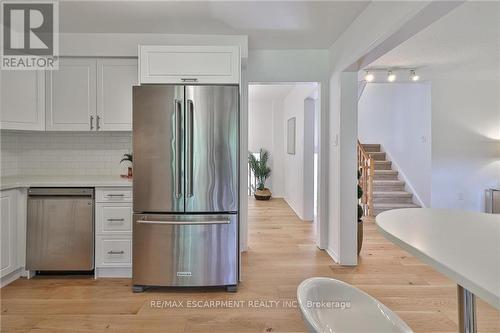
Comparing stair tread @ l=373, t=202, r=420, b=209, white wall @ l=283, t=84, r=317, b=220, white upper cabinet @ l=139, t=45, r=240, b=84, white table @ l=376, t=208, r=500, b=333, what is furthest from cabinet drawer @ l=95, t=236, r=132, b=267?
stair tread @ l=373, t=202, r=420, b=209

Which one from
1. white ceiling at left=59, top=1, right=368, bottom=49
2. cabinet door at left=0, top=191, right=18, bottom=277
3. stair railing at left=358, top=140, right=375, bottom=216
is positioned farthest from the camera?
stair railing at left=358, top=140, right=375, bottom=216

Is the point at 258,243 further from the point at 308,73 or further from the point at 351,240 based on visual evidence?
the point at 308,73

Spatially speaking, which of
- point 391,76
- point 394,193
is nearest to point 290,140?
point 394,193

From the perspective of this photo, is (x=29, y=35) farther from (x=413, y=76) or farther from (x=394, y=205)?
(x=394, y=205)

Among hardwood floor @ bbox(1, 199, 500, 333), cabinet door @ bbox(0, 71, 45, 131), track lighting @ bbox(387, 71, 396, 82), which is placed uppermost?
track lighting @ bbox(387, 71, 396, 82)

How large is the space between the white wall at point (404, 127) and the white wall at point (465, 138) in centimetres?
17

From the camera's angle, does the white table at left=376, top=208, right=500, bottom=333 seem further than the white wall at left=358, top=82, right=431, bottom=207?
No

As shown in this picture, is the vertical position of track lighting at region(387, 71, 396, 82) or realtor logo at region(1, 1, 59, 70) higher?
track lighting at region(387, 71, 396, 82)

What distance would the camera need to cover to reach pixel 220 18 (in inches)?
112

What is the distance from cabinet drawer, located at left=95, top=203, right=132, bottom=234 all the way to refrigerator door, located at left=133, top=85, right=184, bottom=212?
44 centimetres

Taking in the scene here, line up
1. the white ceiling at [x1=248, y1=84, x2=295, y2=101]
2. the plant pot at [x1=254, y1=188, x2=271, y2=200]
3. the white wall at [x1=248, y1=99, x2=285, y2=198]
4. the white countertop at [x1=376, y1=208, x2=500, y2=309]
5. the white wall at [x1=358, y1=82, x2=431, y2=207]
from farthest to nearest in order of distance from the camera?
1. the white wall at [x1=248, y1=99, x2=285, y2=198]
2. the plant pot at [x1=254, y1=188, x2=271, y2=200]
3. the white ceiling at [x1=248, y1=84, x2=295, y2=101]
4. the white wall at [x1=358, y1=82, x2=431, y2=207]
5. the white countertop at [x1=376, y1=208, x2=500, y2=309]

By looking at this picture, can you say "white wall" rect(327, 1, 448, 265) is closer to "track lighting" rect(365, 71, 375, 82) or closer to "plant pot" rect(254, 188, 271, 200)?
"track lighting" rect(365, 71, 375, 82)

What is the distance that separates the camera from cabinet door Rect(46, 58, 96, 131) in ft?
10.5

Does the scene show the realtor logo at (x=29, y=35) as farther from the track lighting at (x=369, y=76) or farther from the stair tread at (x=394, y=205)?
the stair tread at (x=394, y=205)
